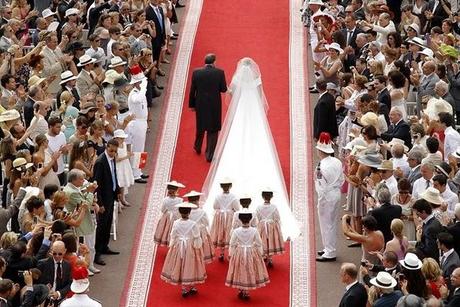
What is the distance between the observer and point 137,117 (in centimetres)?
2227

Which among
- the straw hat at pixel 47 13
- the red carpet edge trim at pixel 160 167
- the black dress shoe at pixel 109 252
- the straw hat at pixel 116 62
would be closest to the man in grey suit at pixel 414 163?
the red carpet edge trim at pixel 160 167

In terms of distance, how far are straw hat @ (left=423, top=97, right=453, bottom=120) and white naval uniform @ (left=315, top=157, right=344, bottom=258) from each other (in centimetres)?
196

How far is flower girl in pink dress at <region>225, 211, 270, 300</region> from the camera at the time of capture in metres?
18.4

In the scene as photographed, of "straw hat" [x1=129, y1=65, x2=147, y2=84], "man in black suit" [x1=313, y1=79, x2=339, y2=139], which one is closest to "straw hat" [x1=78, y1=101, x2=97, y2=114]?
"straw hat" [x1=129, y1=65, x2=147, y2=84]

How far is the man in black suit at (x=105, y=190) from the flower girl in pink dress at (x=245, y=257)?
2.36m

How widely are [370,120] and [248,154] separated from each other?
2.60 metres

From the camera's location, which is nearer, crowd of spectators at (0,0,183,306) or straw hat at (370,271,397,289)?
straw hat at (370,271,397,289)

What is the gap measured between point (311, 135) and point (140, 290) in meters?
6.59

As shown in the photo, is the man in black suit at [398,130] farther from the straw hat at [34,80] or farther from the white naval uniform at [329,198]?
the straw hat at [34,80]

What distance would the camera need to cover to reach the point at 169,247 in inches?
737

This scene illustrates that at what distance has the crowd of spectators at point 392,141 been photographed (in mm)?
16016

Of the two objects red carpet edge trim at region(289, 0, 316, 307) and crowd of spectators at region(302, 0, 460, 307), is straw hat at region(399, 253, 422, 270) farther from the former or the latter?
red carpet edge trim at region(289, 0, 316, 307)

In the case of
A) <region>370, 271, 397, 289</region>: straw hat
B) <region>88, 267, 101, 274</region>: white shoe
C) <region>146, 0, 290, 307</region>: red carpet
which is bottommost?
<region>146, 0, 290, 307</region>: red carpet

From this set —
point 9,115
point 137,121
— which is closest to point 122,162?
point 137,121
